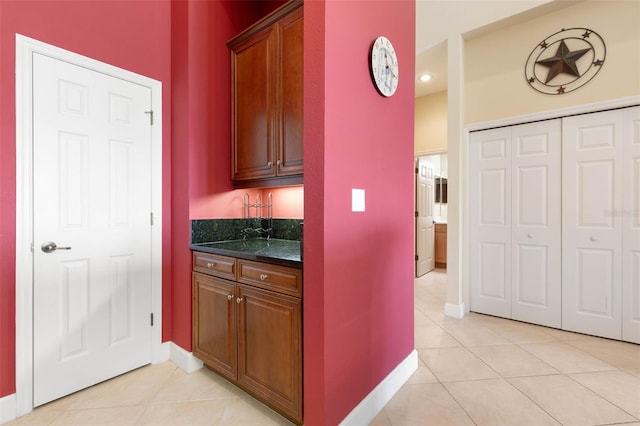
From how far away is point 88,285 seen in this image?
6.31ft

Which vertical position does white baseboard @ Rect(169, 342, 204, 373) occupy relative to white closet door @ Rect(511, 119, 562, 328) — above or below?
below

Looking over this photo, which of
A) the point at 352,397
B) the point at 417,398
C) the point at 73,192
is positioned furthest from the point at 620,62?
the point at 73,192

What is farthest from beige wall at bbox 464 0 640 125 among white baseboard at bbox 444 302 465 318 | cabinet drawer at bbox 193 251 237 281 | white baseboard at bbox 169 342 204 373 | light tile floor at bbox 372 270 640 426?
white baseboard at bbox 169 342 204 373

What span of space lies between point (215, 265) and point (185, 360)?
0.80 m

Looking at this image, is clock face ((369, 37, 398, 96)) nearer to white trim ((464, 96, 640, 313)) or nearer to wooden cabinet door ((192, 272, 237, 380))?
wooden cabinet door ((192, 272, 237, 380))

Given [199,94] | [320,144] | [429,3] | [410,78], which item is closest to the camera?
[320,144]

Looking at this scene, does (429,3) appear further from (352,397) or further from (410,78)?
(352,397)

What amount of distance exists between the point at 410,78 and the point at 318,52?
98 cm

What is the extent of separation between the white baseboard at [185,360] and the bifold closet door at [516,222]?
2834mm

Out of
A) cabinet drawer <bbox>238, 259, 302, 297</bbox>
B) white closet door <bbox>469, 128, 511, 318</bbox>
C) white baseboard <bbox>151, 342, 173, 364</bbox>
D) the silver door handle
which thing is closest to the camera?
cabinet drawer <bbox>238, 259, 302, 297</bbox>

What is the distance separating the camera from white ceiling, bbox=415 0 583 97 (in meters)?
2.79

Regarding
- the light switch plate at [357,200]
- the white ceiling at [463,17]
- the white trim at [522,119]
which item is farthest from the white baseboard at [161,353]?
the white ceiling at [463,17]

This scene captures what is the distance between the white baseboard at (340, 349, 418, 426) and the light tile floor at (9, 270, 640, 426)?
4 centimetres

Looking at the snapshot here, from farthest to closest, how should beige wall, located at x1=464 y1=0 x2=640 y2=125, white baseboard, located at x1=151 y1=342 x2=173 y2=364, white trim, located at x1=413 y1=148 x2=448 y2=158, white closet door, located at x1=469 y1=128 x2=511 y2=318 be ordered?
white trim, located at x1=413 y1=148 x2=448 y2=158 < white closet door, located at x1=469 y1=128 x2=511 y2=318 < beige wall, located at x1=464 y1=0 x2=640 y2=125 < white baseboard, located at x1=151 y1=342 x2=173 y2=364
